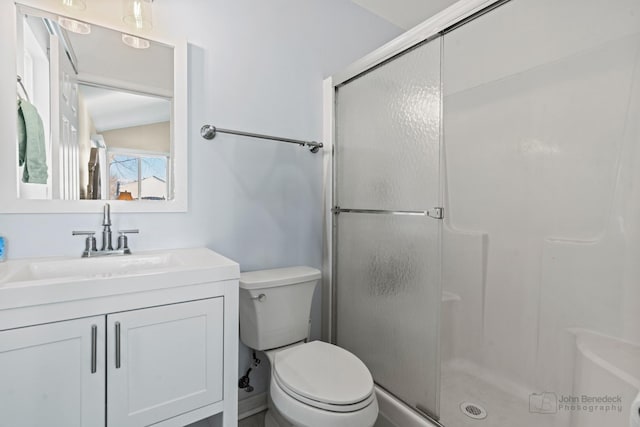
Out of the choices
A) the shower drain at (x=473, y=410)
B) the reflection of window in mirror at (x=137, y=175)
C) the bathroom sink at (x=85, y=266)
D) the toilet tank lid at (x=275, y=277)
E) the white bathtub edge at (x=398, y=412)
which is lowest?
the white bathtub edge at (x=398, y=412)

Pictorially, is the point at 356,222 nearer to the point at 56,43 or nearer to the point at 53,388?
the point at 53,388

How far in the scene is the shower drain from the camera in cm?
129

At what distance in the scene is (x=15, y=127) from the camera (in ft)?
4.06

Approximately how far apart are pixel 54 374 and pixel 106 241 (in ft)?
1.83

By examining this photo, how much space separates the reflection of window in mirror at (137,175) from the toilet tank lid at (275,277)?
0.55m

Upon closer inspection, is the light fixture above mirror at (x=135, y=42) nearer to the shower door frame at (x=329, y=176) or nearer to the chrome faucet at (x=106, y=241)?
the chrome faucet at (x=106, y=241)

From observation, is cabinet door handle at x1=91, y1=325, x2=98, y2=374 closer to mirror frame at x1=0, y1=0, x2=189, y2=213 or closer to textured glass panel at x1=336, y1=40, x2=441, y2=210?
mirror frame at x1=0, y1=0, x2=189, y2=213

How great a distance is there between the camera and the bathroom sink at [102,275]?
90cm

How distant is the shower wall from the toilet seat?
402mm

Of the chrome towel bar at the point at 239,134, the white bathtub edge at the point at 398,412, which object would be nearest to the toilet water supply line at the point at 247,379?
the white bathtub edge at the point at 398,412

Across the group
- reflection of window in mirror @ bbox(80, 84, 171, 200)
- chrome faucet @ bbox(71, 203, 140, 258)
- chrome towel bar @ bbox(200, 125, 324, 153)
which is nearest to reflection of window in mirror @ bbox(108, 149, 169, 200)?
reflection of window in mirror @ bbox(80, 84, 171, 200)

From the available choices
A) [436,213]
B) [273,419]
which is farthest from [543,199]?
[273,419]

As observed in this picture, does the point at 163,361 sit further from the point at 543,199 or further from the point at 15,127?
the point at 543,199

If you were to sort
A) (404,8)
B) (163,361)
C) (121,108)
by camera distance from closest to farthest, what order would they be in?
(163,361) → (121,108) → (404,8)
